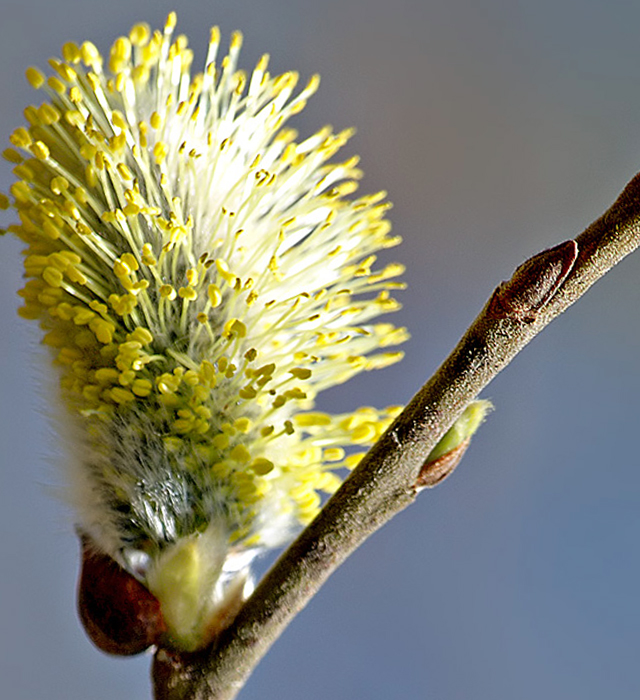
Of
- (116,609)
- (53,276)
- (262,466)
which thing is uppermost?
(53,276)

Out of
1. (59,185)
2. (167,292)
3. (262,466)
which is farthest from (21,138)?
(262,466)

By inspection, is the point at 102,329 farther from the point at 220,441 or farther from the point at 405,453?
the point at 405,453

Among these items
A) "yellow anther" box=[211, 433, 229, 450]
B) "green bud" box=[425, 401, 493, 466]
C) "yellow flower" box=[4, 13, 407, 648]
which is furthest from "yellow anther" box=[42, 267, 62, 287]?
"green bud" box=[425, 401, 493, 466]

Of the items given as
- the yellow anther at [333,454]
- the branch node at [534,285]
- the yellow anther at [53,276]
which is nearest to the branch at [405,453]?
A: the branch node at [534,285]

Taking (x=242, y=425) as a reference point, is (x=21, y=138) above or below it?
above

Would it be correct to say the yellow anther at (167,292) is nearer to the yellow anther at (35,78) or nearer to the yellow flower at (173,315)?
the yellow flower at (173,315)

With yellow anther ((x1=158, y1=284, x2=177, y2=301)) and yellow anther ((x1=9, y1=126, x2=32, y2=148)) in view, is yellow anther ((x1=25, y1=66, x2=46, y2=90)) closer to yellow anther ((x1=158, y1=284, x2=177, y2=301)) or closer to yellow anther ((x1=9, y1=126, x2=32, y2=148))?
yellow anther ((x1=9, y1=126, x2=32, y2=148))
